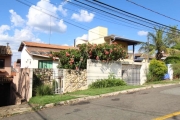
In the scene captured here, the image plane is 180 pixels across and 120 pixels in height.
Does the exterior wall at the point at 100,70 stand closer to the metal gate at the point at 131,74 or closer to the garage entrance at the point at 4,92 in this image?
the metal gate at the point at 131,74

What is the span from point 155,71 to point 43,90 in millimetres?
11044

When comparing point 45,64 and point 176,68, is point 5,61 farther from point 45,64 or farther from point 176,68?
point 176,68

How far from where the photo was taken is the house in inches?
758

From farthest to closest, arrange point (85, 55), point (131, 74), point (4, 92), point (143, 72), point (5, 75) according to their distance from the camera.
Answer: point (5, 75) < point (4, 92) < point (143, 72) < point (131, 74) < point (85, 55)

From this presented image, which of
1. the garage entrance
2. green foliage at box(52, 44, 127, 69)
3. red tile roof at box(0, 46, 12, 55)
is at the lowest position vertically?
the garage entrance

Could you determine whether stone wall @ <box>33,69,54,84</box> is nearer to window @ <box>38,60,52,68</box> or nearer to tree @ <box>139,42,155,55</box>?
window @ <box>38,60,52,68</box>

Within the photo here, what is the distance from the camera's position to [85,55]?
549 inches

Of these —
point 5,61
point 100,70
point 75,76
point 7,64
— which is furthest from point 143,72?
point 5,61

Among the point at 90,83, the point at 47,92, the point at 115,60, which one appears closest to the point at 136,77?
the point at 115,60

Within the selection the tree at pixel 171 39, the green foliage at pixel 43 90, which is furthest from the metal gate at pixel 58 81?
the tree at pixel 171 39

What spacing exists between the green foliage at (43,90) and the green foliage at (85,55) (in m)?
2.87

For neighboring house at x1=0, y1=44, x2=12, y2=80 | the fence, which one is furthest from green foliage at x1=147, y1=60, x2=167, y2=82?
neighboring house at x1=0, y1=44, x2=12, y2=80

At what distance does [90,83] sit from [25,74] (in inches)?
178

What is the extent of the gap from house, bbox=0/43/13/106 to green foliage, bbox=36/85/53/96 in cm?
964
